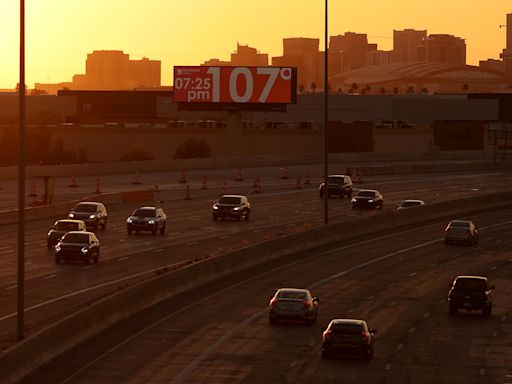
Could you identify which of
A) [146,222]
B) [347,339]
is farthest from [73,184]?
[347,339]

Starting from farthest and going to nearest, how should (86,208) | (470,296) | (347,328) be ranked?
(86,208) → (470,296) → (347,328)

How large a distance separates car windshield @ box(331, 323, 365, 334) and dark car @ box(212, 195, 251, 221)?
4491 cm

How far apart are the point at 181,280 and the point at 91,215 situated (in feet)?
75.6

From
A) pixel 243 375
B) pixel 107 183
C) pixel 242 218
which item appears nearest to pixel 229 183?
pixel 107 183

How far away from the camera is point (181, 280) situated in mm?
56250

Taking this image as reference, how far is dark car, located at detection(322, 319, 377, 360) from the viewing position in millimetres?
41469

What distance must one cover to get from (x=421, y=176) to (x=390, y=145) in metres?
53.1

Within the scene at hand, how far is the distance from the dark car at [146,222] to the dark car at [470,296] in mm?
27874

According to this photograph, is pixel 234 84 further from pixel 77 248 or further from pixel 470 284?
pixel 470 284

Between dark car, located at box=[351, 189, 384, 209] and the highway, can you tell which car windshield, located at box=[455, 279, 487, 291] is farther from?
dark car, located at box=[351, 189, 384, 209]

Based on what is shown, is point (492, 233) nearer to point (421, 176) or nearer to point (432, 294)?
point (432, 294)

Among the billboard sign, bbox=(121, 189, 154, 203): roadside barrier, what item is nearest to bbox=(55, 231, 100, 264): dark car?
bbox=(121, 189, 154, 203): roadside barrier

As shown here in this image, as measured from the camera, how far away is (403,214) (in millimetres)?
90000

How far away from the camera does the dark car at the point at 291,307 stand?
48.6 metres
